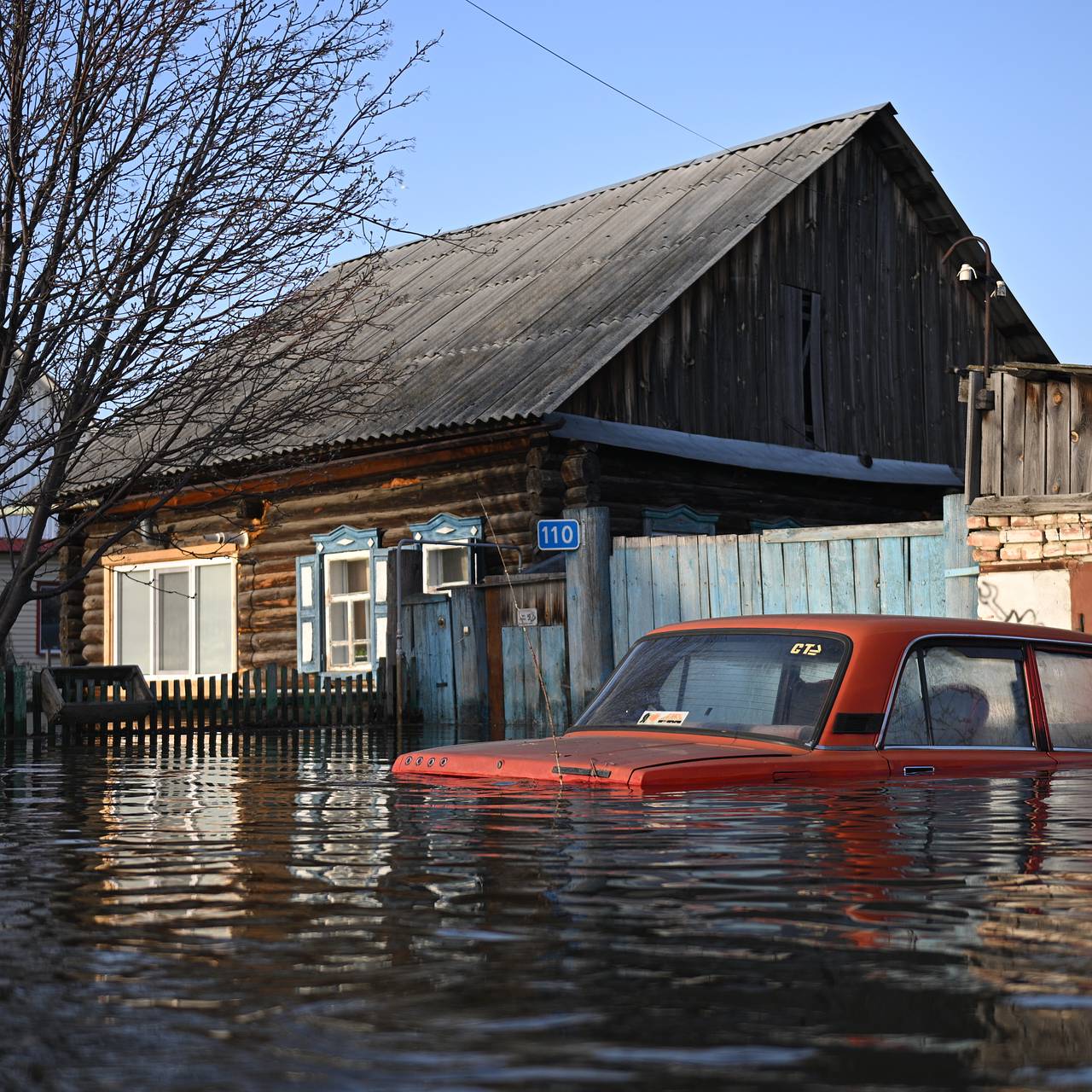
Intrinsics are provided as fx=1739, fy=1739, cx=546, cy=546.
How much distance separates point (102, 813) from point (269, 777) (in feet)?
8.35

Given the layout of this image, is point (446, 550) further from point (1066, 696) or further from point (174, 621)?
point (1066, 696)

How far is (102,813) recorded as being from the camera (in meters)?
7.62

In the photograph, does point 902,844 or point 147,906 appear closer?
point 147,906

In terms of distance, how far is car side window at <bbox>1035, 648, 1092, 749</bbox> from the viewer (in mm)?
7801

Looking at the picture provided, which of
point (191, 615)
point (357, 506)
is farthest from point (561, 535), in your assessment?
point (191, 615)

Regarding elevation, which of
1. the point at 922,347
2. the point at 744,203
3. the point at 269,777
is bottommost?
the point at 269,777

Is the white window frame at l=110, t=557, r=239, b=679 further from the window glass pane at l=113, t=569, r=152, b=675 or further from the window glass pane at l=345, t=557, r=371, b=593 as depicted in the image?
the window glass pane at l=345, t=557, r=371, b=593

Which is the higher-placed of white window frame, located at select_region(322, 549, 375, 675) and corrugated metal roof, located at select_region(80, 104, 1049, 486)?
corrugated metal roof, located at select_region(80, 104, 1049, 486)

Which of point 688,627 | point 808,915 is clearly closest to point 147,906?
point 808,915

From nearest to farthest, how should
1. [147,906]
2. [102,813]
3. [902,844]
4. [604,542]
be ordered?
1. [147,906]
2. [902,844]
3. [102,813]
4. [604,542]

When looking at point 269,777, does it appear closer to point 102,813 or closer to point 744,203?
point 102,813

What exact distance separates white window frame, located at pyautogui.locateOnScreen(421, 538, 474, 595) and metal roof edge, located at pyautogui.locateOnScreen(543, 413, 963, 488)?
178 cm

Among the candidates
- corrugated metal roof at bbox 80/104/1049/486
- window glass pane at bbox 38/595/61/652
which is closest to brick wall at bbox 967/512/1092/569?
corrugated metal roof at bbox 80/104/1049/486

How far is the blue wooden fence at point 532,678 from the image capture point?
1620cm
